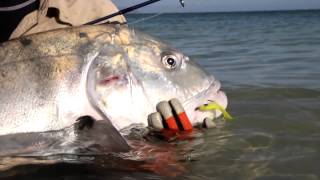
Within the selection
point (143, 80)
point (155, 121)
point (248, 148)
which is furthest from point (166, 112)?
point (248, 148)

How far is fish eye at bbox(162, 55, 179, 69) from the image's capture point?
3.07m

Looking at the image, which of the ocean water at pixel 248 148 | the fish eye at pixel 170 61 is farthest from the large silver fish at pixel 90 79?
the ocean water at pixel 248 148

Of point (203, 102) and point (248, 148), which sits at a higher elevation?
point (203, 102)

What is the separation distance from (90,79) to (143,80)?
1.03 feet

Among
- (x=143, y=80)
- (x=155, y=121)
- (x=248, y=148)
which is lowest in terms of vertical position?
(x=248, y=148)

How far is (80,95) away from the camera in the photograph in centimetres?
280

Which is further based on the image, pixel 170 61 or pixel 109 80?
pixel 170 61

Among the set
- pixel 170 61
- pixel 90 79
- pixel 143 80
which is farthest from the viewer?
pixel 170 61

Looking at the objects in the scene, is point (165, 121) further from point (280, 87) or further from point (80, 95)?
point (280, 87)

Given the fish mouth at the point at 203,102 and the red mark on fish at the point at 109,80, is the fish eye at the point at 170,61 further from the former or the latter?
the red mark on fish at the point at 109,80

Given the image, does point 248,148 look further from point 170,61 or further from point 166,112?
point 170,61

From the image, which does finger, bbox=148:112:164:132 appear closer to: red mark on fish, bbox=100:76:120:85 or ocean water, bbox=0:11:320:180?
ocean water, bbox=0:11:320:180

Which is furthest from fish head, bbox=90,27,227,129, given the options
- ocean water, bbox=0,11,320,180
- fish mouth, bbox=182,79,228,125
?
ocean water, bbox=0,11,320,180

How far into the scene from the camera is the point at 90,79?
2840 millimetres
